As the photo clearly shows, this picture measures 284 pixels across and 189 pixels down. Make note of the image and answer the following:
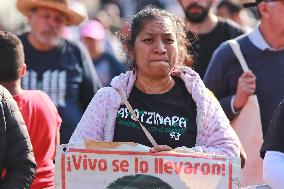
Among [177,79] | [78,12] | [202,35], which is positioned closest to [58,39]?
[78,12]

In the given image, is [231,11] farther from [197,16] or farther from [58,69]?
[58,69]

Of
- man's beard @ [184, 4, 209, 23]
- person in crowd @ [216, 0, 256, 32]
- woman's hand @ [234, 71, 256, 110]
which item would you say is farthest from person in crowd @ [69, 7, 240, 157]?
person in crowd @ [216, 0, 256, 32]

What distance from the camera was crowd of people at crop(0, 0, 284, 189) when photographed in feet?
16.5

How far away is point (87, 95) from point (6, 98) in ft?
10.5

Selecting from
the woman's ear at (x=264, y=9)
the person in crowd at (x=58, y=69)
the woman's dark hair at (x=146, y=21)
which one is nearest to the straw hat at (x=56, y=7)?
the person in crowd at (x=58, y=69)

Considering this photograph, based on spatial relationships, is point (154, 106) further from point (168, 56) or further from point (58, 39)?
point (58, 39)

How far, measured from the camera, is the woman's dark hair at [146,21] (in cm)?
523

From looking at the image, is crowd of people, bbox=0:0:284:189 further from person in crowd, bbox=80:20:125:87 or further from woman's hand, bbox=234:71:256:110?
person in crowd, bbox=80:20:125:87

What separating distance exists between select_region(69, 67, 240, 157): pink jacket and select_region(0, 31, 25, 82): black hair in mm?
898

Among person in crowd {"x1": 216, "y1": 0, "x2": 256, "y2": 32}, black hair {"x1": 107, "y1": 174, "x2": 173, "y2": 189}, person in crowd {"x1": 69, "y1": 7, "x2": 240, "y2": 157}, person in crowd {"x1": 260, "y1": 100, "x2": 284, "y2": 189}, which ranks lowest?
black hair {"x1": 107, "y1": 174, "x2": 173, "y2": 189}

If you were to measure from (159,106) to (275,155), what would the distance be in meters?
0.63

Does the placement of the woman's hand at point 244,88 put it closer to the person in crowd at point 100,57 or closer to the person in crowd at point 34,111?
the person in crowd at point 34,111

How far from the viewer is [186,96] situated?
519cm

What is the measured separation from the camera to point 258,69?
6.88 metres
